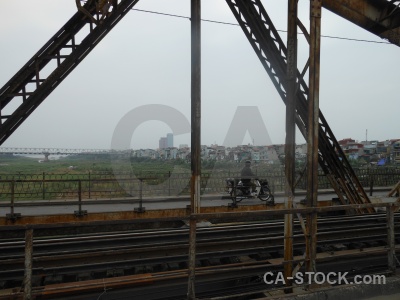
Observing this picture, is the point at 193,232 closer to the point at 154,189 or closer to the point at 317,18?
the point at 317,18

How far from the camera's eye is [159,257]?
4.58 meters

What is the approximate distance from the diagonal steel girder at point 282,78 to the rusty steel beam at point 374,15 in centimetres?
140

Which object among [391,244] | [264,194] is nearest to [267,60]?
[391,244]

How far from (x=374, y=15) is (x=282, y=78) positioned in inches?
92.3

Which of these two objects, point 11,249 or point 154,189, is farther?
A: point 154,189

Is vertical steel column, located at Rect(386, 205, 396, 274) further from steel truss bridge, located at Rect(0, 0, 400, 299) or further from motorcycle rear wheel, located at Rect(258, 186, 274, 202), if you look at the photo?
motorcycle rear wheel, located at Rect(258, 186, 274, 202)

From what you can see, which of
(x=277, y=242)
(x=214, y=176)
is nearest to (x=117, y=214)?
(x=277, y=242)

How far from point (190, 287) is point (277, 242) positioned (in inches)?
113

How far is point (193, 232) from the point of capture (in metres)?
3.57

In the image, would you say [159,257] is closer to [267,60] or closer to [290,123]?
[290,123]

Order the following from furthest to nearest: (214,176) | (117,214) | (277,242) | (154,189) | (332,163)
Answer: (214,176)
(154,189)
(117,214)
(332,163)
(277,242)

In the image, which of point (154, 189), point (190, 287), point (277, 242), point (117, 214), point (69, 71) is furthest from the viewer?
point (154, 189)

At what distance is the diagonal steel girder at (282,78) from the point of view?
671 cm

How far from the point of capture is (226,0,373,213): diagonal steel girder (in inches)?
264
